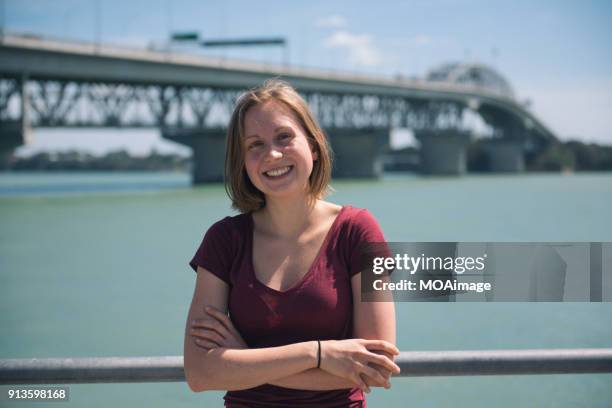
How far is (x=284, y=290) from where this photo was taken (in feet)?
8.54

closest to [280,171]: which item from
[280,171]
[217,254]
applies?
[280,171]

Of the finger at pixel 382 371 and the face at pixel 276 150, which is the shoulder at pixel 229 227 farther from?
the finger at pixel 382 371

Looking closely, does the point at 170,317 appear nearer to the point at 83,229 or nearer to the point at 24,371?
the point at 24,371

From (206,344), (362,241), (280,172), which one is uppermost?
(280,172)

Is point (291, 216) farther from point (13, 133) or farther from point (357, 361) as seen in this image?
point (13, 133)

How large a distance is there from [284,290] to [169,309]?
38.9ft

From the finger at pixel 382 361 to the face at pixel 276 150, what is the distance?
0.73 metres

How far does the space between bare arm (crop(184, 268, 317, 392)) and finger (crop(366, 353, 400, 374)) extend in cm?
21

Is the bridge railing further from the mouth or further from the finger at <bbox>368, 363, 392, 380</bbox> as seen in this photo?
the mouth

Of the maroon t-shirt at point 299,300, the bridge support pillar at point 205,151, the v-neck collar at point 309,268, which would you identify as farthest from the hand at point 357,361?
the bridge support pillar at point 205,151

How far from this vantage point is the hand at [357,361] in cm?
249

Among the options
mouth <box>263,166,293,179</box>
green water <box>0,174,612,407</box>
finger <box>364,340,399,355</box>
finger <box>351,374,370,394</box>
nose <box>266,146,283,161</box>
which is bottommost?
green water <box>0,174,612,407</box>

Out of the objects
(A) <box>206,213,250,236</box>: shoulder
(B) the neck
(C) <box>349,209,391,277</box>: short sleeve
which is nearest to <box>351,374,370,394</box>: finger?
(C) <box>349,209,391,277</box>: short sleeve

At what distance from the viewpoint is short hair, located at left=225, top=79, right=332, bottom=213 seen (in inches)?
107
